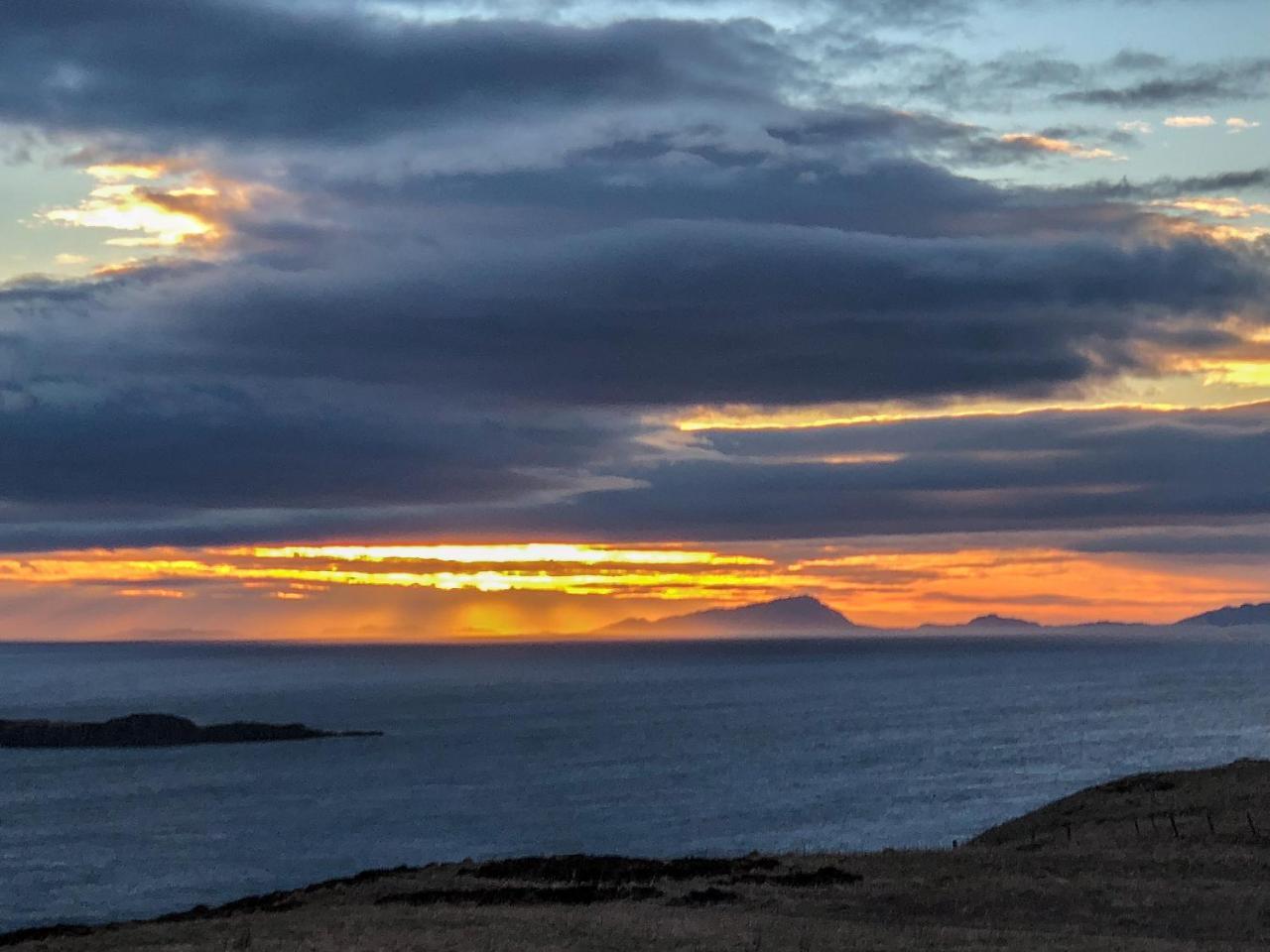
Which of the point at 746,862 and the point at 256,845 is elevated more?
the point at 746,862

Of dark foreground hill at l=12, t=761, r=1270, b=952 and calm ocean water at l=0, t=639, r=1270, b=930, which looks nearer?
dark foreground hill at l=12, t=761, r=1270, b=952

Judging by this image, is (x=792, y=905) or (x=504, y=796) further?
(x=504, y=796)

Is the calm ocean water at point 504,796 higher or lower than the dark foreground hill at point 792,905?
lower

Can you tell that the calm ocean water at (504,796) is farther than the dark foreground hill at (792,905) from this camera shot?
Yes

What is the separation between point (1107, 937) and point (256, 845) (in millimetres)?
80287

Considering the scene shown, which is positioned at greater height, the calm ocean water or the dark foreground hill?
the dark foreground hill

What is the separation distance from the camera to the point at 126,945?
3712 cm

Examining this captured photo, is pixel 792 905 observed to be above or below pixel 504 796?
above

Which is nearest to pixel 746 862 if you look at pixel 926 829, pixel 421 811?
pixel 926 829

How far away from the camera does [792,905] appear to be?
41.3 m

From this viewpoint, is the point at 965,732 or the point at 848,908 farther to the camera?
the point at 965,732

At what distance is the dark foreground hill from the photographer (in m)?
35.5

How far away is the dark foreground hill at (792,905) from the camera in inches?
1398

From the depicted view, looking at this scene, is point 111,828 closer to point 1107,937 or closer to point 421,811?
point 421,811
